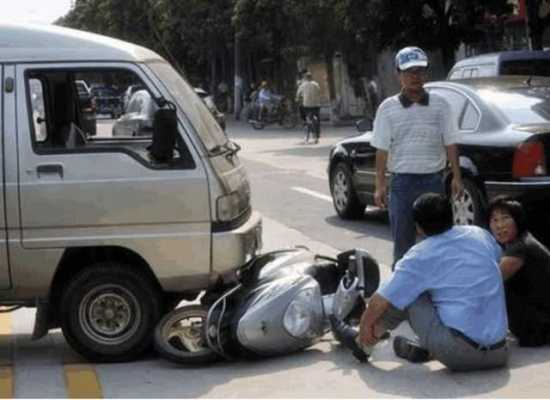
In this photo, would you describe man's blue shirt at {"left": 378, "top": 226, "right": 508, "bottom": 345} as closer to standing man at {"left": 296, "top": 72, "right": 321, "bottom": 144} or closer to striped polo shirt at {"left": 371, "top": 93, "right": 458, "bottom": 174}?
striped polo shirt at {"left": 371, "top": 93, "right": 458, "bottom": 174}

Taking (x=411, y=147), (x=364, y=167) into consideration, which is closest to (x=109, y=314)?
(x=411, y=147)

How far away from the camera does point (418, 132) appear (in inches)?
302

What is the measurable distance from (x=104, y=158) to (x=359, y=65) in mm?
33282

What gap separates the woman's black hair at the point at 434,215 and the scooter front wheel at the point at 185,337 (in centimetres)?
146

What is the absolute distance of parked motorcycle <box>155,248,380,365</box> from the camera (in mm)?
6551

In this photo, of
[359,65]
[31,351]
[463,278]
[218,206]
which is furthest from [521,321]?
[359,65]

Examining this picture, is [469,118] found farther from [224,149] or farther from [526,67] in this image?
[526,67]

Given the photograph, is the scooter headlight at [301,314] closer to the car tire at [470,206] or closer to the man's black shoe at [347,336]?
the man's black shoe at [347,336]

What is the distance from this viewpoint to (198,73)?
2598 inches

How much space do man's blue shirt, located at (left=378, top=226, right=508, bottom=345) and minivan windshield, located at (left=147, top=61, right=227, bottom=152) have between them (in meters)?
1.54

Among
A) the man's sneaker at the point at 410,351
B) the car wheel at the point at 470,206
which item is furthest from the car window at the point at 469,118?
the man's sneaker at the point at 410,351

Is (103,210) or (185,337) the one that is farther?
(185,337)

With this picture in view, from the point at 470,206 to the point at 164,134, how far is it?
3903 mm

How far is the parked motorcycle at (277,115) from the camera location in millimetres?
36688
